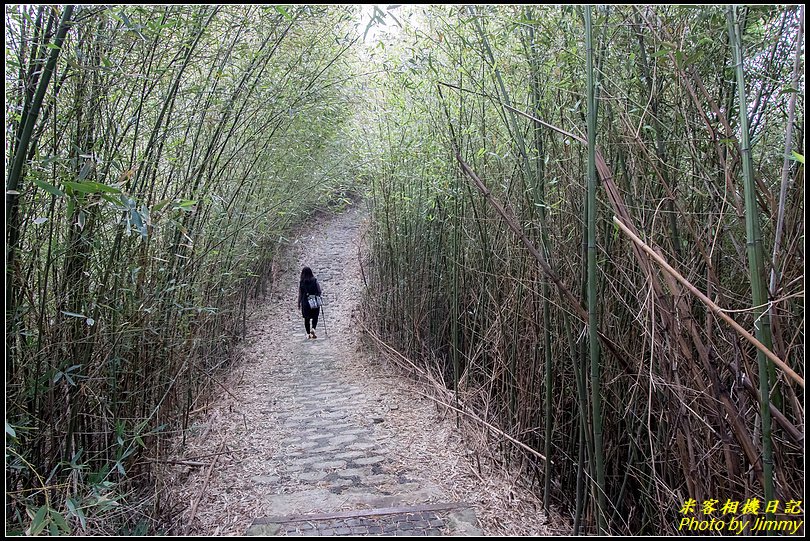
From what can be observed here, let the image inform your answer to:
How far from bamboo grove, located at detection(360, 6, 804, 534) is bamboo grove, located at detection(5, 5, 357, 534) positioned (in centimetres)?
101

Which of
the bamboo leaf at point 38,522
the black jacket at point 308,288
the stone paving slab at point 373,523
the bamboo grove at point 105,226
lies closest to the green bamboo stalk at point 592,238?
the stone paving slab at point 373,523

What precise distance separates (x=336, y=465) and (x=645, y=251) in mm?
2062

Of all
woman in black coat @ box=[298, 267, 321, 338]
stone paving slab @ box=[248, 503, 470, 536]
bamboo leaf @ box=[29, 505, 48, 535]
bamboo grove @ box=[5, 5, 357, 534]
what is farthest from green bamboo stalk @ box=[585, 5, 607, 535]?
woman in black coat @ box=[298, 267, 321, 338]

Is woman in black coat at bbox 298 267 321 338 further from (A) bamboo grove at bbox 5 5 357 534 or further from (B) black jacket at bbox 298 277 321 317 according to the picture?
(A) bamboo grove at bbox 5 5 357 534

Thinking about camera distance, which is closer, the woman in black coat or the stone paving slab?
the stone paving slab

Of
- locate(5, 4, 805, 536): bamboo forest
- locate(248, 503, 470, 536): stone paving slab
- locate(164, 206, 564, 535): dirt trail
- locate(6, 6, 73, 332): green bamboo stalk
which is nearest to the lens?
locate(6, 6, 73, 332): green bamboo stalk

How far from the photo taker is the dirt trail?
214cm

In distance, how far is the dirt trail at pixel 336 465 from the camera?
7.02ft

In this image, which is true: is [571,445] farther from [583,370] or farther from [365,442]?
[365,442]

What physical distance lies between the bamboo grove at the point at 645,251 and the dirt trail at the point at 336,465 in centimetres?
33

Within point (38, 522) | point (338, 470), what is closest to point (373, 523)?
point (338, 470)

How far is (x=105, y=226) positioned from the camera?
200 centimetres

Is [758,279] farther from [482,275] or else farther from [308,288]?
[308,288]

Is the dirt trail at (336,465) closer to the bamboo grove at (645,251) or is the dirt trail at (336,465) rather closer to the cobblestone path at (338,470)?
the cobblestone path at (338,470)
